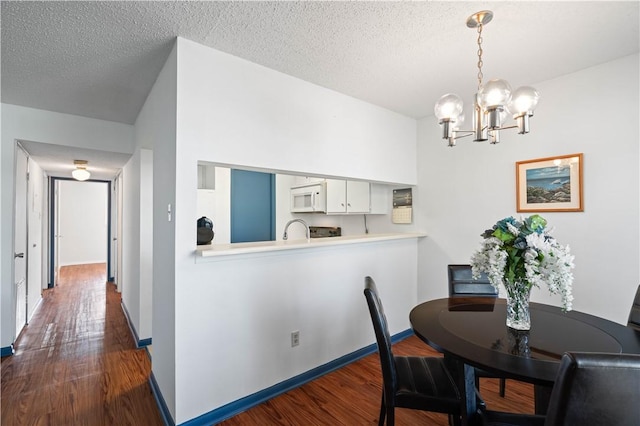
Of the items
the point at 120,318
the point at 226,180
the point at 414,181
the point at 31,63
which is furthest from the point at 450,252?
the point at 120,318

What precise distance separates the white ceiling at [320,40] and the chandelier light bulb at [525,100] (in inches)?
18.8

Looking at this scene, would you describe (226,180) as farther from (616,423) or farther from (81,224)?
(81,224)

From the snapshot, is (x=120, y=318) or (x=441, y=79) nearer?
(x=441, y=79)

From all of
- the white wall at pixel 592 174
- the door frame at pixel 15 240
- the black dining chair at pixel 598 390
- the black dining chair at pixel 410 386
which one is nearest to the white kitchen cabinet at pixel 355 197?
the white wall at pixel 592 174

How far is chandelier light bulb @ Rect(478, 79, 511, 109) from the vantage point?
4.65 feet

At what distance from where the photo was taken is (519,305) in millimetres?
1451

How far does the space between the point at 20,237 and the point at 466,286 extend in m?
4.50

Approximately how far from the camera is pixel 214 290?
6.35 ft

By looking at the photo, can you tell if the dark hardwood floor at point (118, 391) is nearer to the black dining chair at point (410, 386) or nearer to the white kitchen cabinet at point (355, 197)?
the black dining chair at point (410, 386)

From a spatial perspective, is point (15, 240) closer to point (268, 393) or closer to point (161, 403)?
point (161, 403)

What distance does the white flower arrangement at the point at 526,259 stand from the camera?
1.30m

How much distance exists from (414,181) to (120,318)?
414 centimetres

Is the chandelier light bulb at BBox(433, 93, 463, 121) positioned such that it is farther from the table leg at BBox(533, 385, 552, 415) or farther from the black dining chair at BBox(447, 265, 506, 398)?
the table leg at BBox(533, 385, 552, 415)

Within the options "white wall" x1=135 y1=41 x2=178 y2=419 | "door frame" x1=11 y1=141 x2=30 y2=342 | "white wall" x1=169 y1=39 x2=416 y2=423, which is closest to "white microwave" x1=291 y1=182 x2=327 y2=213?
"white wall" x1=169 y1=39 x2=416 y2=423
